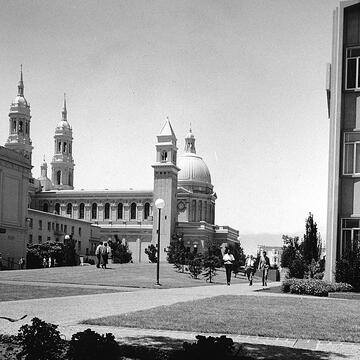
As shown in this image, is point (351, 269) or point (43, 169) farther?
point (43, 169)

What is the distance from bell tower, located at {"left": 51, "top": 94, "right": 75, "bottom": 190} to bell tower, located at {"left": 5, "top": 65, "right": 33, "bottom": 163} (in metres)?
17.7

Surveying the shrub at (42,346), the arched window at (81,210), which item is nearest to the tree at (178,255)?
the arched window at (81,210)

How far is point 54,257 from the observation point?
63.4m

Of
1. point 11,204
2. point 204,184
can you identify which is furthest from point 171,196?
point 11,204

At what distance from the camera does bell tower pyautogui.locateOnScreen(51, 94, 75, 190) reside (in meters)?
146

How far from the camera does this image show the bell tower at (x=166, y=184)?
12019cm

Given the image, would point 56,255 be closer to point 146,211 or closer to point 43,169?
point 146,211

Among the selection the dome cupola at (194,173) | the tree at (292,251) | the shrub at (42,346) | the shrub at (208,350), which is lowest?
the tree at (292,251)

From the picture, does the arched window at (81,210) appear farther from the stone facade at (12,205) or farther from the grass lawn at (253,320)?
the grass lawn at (253,320)

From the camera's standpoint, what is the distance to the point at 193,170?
14400 centimetres

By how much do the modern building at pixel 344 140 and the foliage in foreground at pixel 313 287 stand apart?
252cm

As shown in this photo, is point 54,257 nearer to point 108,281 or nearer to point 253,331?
point 108,281

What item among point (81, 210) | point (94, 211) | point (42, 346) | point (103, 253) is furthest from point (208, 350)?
point (81, 210)

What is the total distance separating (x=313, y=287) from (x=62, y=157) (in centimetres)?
12840
